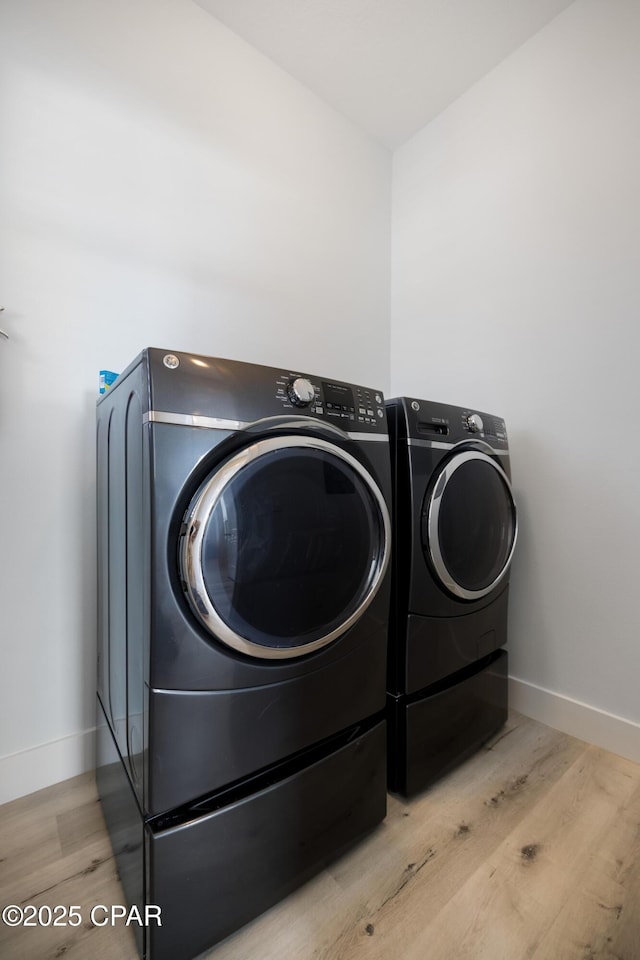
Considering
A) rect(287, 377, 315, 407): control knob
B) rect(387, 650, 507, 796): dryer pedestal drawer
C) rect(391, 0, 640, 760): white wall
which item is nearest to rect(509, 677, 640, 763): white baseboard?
rect(391, 0, 640, 760): white wall

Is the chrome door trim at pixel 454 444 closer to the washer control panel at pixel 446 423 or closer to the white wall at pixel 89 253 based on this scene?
the washer control panel at pixel 446 423

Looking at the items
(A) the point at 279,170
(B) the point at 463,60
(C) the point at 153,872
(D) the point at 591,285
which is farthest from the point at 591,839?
(B) the point at 463,60

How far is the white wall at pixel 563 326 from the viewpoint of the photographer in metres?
1.44

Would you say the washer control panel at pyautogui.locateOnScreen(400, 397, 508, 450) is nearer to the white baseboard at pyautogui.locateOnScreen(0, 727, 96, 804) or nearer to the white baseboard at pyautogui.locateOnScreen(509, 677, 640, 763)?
the white baseboard at pyautogui.locateOnScreen(509, 677, 640, 763)

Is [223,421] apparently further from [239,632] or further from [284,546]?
[239,632]

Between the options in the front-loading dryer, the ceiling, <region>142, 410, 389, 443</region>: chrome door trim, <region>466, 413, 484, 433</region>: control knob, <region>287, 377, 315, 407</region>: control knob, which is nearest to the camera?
<region>142, 410, 389, 443</region>: chrome door trim

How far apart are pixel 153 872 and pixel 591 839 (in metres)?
1.08

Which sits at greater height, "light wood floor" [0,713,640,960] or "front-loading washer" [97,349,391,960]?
"front-loading washer" [97,349,391,960]

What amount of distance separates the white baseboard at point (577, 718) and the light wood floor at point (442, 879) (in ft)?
0.28

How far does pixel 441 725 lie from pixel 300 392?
3.52ft

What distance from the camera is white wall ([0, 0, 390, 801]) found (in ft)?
4.14

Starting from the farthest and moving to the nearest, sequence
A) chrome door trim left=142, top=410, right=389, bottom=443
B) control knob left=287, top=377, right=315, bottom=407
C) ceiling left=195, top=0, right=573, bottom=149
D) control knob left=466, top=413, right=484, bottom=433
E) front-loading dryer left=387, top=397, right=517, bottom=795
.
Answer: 1. ceiling left=195, top=0, right=573, bottom=149
2. control knob left=466, top=413, right=484, bottom=433
3. front-loading dryer left=387, top=397, right=517, bottom=795
4. control knob left=287, top=377, right=315, bottom=407
5. chrome door trim left=142, top=410, right=389, bottom=443

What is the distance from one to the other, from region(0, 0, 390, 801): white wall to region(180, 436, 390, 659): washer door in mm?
810

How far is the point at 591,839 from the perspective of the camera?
1.11 meters
